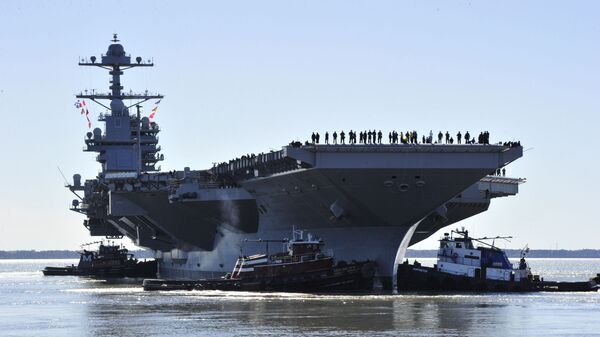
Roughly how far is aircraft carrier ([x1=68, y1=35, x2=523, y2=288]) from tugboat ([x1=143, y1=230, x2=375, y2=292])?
4.20 ft

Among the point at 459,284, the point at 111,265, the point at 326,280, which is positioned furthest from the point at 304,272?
the point at 111,265

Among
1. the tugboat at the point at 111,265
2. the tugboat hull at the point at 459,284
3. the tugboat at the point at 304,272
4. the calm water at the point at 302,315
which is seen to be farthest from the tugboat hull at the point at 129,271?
the tugboat at the point at 304,272

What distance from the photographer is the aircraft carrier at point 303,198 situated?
1842 inches

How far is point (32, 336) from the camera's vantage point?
34344 millimetres

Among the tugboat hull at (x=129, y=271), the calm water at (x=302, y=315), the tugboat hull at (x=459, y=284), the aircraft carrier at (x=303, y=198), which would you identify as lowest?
the calm water at (x=302, y=315)

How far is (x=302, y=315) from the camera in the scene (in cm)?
3828

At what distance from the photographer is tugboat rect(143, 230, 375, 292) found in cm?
4916

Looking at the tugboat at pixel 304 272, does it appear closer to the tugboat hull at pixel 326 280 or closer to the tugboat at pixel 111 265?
the tugboat hull at pixel 326 280

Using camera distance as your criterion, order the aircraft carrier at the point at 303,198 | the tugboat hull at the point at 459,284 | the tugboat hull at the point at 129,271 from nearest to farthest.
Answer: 1. the aircraft carrier at the point at 303,198
2. the tugboat hull at the point at 459,284
3. the tugboat hull at the point at 129,271

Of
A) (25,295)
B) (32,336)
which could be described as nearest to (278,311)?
(32,336)

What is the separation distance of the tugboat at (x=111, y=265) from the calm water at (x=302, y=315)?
30.0 meters

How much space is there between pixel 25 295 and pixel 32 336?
2264 cm

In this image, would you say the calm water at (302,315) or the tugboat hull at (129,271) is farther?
the tugboat hull at (129,271)

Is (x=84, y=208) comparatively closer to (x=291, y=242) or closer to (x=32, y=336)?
(x=291, y=242)
